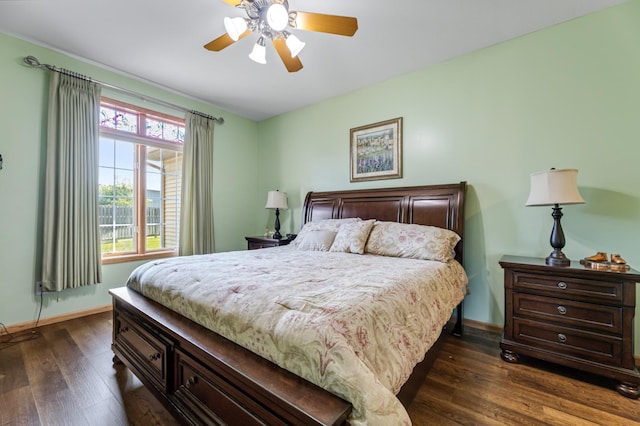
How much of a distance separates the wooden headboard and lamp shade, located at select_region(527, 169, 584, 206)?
0.70 m

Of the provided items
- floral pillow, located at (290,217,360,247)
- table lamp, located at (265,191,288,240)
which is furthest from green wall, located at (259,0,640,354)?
table lamp, located at (265,191,288,240)

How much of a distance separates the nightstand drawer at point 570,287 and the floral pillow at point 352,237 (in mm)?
1280

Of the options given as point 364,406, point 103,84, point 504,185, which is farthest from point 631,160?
point 103,84

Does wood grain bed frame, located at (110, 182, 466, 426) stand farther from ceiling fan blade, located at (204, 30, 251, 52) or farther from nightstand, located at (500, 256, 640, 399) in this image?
ceiling fan blade, located at (204, 30, 251, 52)

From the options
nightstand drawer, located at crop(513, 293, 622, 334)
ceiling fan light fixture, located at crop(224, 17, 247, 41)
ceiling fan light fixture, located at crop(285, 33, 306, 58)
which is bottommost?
nightstand drawer, located at crop(513, 293, 622, 334)

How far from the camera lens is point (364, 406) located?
0.83 meters

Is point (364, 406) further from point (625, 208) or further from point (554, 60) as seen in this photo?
point (554, 60)

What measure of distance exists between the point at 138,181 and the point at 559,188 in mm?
4359

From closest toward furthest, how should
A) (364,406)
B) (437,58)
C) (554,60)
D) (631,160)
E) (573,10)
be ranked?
(364,406) < (631,160) < (573,10) < (554,60) < (437,58)

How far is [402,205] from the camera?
3.03 metres

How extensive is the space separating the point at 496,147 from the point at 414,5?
4.87 feet

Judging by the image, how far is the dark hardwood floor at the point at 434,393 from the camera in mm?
1491

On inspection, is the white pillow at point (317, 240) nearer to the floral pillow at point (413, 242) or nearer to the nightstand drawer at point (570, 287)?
the floral pillow at point (413, 242)

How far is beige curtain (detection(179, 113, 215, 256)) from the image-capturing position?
374 cm
